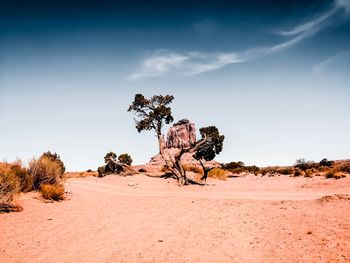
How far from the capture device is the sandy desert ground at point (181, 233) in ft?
22.3

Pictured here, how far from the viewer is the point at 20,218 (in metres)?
10.2

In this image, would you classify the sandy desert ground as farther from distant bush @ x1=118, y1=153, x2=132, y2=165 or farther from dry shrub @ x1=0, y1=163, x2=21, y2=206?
distant bush @ x1=118, y1=153, x2=132, y2=165

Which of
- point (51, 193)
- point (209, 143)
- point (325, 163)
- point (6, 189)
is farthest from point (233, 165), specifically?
point (6, 189)

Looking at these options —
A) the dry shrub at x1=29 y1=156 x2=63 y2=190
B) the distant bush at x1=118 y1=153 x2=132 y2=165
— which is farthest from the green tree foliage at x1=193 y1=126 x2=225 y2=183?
the distant bush at x1=118 y1=153 x2=132 y2=165

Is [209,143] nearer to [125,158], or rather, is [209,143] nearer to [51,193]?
[51,193]

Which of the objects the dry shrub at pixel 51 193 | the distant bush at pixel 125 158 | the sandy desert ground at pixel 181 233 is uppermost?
the distant bush at pixel 125 158

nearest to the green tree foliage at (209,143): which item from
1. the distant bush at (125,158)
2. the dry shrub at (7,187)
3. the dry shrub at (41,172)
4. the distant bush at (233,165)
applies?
the dry shrub at (41,172)

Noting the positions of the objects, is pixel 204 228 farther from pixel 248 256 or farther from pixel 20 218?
pixel 20 218

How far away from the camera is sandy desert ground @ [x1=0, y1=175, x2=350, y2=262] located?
6.79m

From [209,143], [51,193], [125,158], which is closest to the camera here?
[51,193]

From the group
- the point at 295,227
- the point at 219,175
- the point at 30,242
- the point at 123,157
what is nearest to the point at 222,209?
the point at 295,227

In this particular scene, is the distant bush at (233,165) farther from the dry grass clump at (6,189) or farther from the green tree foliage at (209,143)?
Result: the dry grass clump at (6,189)

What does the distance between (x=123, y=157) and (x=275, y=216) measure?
42.8 metres

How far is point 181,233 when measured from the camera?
8492 millimetres
